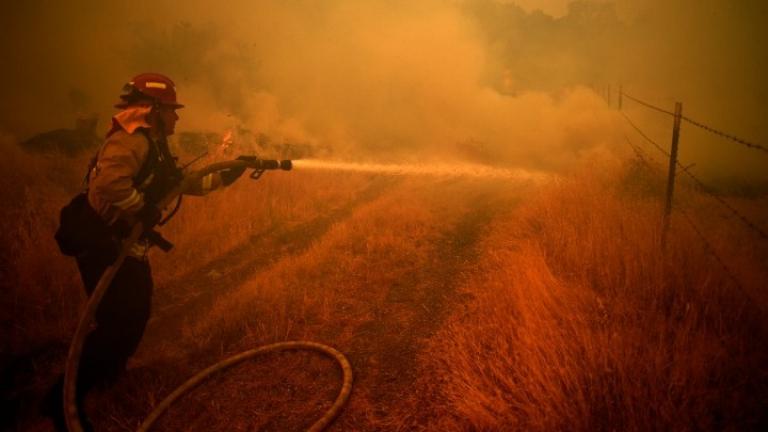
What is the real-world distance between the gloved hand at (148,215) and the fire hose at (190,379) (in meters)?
0.05

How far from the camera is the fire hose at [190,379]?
98.0 inches

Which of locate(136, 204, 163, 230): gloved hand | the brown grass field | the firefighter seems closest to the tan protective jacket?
the firefighter

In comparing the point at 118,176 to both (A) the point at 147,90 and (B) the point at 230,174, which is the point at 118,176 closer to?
(A) the point at 147,90

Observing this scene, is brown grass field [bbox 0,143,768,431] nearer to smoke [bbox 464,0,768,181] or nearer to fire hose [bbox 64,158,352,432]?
fire hose [bbox 64,158,352,432]

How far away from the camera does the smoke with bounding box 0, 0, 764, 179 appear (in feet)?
48.8

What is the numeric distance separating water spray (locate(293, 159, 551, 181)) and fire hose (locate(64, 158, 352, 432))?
7.50 metres

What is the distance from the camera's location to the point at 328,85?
66.7 ft

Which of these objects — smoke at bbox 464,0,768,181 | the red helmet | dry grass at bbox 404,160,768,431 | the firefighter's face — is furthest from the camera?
smoke at bbox 464,0,768,181

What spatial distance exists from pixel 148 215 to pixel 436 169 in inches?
415

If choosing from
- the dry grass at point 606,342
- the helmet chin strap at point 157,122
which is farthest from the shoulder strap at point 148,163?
the dry grass at point 606,342

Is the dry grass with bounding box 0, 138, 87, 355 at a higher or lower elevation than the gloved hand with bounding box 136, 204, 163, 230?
lower

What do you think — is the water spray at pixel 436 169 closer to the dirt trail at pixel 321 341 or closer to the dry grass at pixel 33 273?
the dirt trail at pixel 321 341

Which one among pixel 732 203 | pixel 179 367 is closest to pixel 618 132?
pixel 732 203

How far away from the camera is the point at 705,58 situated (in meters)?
27.9
